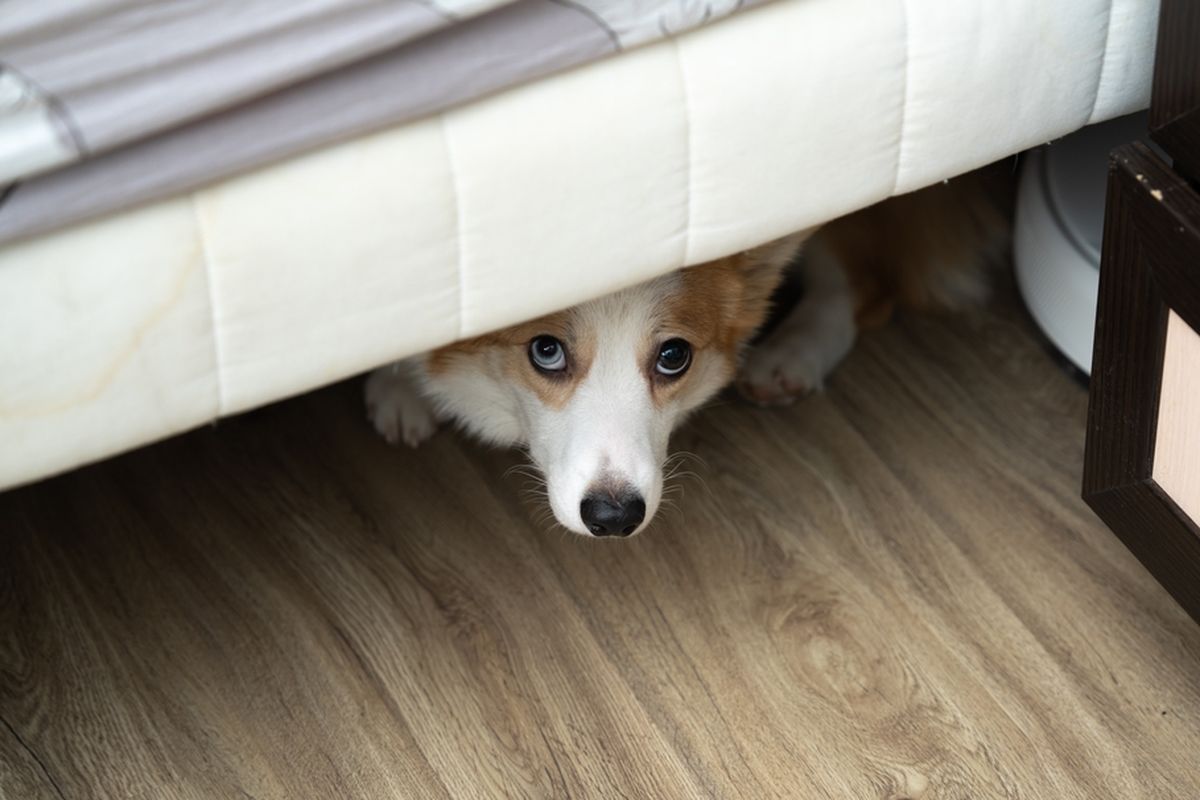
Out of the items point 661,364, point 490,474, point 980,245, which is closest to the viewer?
point 661,364

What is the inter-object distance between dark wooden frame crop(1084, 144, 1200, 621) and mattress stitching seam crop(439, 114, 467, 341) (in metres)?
0.63

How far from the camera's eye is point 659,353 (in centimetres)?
154

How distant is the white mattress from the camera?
38.3 inches

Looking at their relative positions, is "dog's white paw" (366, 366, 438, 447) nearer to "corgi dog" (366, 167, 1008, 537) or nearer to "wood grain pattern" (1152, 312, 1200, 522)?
"corgi dog" (366, 167, 1008, 537)

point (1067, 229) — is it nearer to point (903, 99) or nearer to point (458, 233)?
point (903, 99)

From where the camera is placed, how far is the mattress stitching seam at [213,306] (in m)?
0.98

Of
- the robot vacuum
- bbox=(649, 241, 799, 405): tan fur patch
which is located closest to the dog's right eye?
bbox=(649, 241, 799, 405): tan fur patch

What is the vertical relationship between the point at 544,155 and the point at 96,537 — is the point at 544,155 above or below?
above

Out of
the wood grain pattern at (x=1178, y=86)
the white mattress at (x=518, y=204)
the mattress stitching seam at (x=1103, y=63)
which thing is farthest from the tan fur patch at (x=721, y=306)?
the wood grain pattern at (x=1178, y=86)

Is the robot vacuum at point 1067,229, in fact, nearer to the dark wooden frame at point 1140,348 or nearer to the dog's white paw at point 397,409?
the dark wooden frame at point 1140,348

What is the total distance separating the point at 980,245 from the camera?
2012mm

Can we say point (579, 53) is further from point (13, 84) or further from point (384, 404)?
point (384, 404)

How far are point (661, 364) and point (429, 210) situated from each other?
1.85 feet

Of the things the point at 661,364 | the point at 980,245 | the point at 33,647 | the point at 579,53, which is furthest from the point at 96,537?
the point at 980,245
